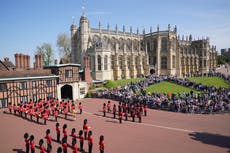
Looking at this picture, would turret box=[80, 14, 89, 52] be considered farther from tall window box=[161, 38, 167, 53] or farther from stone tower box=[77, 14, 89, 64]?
tall window box=[161, 38, 167, 53]

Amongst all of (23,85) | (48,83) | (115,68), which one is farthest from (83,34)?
(23,85)

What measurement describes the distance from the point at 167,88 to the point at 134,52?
74.5 feet

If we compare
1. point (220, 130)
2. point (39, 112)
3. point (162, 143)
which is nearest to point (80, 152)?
point (162, 143)

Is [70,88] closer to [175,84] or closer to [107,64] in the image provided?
[107,64]

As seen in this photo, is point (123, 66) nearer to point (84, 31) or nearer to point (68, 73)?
point (84, 31)

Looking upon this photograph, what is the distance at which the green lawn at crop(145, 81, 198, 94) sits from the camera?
3754 centimetres

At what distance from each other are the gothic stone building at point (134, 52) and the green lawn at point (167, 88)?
44.8 feet

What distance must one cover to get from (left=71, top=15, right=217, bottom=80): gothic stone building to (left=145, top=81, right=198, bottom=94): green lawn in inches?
537

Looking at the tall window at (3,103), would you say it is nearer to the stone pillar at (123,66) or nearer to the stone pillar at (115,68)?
the stone pillar at (115,68)

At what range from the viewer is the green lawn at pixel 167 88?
3754cm

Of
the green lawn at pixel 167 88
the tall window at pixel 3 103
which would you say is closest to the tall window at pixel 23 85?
the tall window at pixel 3 103

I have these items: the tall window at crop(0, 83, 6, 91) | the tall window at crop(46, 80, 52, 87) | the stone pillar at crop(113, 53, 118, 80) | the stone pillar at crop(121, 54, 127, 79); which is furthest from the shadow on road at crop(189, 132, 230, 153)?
the stone pillar at crop(121, 54, 127, 79)

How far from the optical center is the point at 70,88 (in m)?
35.9

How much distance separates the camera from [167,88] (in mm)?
39625
